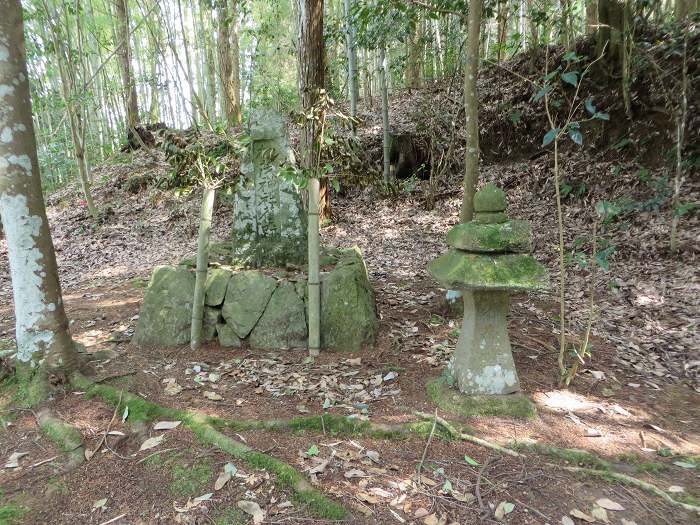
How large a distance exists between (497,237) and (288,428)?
1.97 meters

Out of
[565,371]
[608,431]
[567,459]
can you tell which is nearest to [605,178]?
[565,371]

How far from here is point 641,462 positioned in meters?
2.69

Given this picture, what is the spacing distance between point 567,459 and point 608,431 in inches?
22.9

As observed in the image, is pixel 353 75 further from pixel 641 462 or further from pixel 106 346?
pixel 641 462

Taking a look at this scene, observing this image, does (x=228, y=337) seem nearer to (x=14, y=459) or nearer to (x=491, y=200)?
(x=14, y=459)

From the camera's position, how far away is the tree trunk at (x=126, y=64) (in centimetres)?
1101

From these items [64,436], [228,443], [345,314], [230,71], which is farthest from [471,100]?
[230,71]

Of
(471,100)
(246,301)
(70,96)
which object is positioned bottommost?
(246,301)

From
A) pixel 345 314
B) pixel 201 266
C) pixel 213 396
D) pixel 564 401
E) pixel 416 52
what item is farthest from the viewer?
pixel 416 52

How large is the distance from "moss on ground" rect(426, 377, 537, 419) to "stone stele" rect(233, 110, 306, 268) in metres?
2.67

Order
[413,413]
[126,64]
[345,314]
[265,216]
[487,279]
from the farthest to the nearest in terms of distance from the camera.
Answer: [126,64] < [265,216] < [345,314] < [413,413] < [487,279]

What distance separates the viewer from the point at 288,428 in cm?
302

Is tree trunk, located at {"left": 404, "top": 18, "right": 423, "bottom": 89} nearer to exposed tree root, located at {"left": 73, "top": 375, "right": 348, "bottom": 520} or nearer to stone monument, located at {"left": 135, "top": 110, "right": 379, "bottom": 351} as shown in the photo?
stone monument, located at {"left": 135, "top": 110, "right": 379, "bottom": 351}

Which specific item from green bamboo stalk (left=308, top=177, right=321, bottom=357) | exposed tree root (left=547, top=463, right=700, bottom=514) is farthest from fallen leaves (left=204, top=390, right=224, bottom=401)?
exposed tree root (left=547, top=463, right=700, bottom=514)
